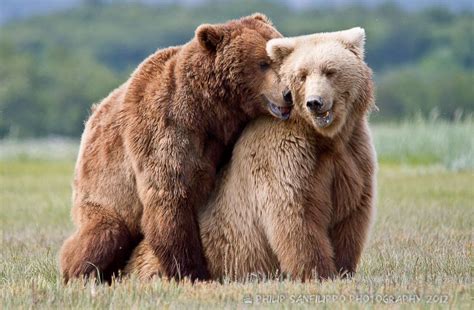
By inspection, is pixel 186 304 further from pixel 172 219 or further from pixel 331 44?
pixel 331 44

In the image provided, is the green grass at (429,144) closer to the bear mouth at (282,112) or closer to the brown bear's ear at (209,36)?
the brown bear's ear at (209,36)

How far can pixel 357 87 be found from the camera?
651cm

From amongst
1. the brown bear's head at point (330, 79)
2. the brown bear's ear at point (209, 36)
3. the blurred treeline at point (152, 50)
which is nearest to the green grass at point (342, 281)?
the brown bear's head at point (330, 79)

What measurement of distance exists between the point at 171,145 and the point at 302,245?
1047mm

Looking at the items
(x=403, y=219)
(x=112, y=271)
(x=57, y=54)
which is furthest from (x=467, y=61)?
(x=112, y=271)

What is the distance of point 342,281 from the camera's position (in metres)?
6.38

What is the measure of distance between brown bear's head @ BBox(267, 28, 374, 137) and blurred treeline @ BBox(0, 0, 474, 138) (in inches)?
460

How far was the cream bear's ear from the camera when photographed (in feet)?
22.0

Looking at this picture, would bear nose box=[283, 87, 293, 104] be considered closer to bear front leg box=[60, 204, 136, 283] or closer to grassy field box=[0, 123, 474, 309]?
grassy field box=[0, 123, 474, 309]

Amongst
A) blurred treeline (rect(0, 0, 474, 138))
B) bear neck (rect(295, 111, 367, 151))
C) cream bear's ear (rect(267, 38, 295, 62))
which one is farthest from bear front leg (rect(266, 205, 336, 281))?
blurred treeline (rect(0, 0, 474, 138))

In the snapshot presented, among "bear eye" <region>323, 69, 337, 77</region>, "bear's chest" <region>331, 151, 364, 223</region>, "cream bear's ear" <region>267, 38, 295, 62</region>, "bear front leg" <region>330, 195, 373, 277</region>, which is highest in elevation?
"cream bear's ear" <region>267, 38, 295, 62</region>

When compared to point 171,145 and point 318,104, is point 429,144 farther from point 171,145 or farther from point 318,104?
point 318,104

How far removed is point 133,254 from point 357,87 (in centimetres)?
192

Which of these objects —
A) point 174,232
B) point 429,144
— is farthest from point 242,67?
point 429,144
